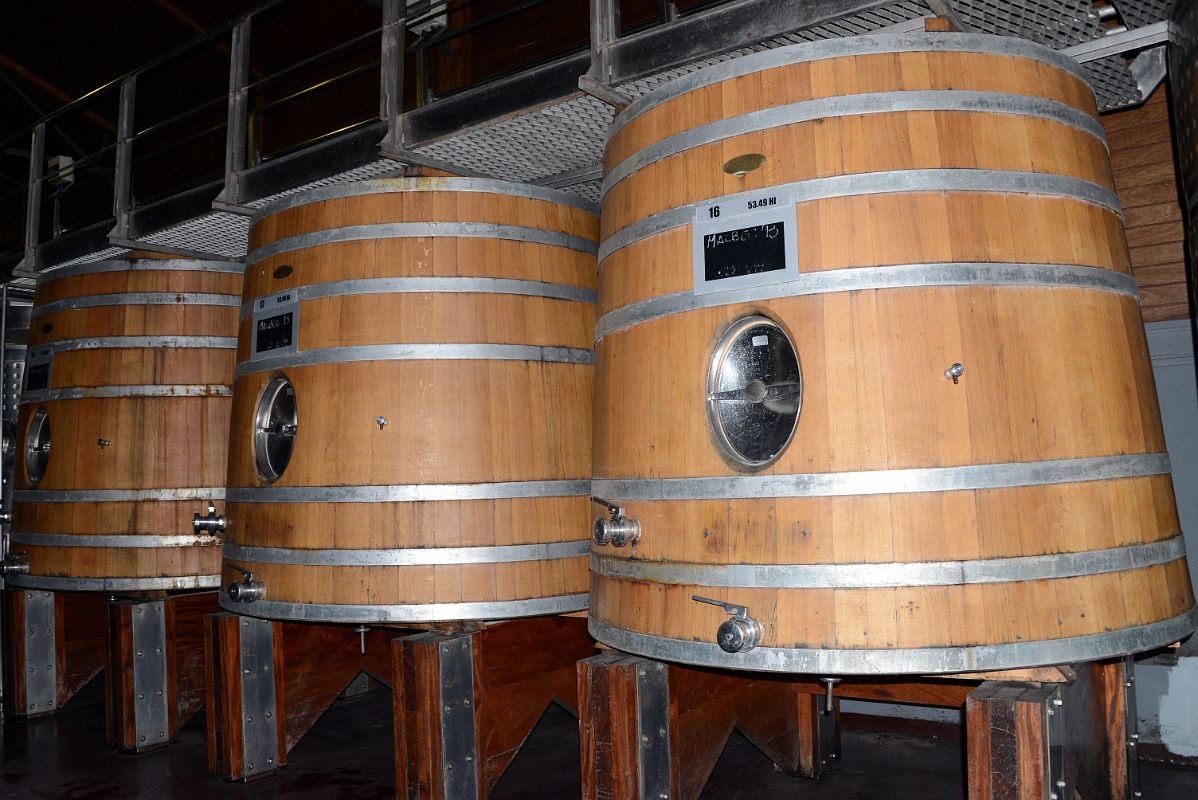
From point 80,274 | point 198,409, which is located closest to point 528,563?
point 198,409

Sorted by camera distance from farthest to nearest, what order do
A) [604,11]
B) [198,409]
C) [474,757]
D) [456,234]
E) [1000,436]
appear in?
[198,409] → [456,234] → [474,757] → [604,11] → [1000,436]

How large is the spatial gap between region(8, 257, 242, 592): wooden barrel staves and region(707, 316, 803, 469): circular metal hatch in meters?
3.92

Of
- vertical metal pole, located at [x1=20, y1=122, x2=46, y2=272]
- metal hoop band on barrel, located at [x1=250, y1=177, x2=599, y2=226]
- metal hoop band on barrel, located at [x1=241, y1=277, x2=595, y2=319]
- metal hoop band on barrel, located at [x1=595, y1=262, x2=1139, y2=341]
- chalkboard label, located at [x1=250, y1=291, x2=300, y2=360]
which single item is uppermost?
vertical metal pole, located at [x1=20, y1=122, x2=46, y2=272]

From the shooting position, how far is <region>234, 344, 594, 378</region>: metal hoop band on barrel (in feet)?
14.0

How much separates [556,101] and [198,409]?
10.6ft

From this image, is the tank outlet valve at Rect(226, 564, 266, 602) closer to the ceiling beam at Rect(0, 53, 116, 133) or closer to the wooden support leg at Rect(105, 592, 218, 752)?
the wooden support leg at Rect(105, 592, 218, 752)

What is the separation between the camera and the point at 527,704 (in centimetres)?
446

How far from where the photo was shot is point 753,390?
3.04 metres

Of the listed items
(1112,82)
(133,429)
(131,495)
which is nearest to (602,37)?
(1112,82)

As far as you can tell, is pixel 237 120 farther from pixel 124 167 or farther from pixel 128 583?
pixel 128 583

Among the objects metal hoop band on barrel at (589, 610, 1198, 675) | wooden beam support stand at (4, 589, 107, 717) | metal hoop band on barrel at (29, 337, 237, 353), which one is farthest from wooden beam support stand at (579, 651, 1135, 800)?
wooden beam support stand at (4, 589, 107, 717)

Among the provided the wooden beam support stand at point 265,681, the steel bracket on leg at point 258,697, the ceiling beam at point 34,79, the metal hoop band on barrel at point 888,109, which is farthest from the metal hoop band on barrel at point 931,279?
the ceiling beam at point 34,79

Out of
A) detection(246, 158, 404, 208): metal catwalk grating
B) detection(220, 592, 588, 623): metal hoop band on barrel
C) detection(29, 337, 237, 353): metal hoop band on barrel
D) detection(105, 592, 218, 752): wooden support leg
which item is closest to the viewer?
detection(220, 592, 588, 623): metal hoop band on barrel

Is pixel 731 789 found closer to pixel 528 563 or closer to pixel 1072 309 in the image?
pixel 528 563
